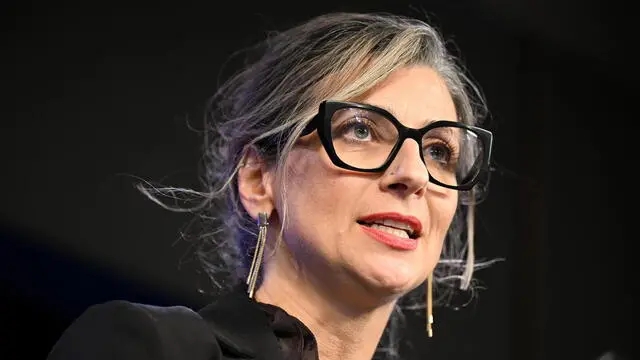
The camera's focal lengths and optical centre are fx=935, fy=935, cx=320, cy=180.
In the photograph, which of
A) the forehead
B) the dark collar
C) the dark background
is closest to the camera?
the dark collar

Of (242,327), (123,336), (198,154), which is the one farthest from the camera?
(198,154)

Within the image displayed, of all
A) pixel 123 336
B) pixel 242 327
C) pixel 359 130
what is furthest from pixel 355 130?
pixel 123 336

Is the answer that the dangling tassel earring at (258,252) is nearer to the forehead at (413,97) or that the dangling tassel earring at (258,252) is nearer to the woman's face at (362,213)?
the woman's face at (362,213)

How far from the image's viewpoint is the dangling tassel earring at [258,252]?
1.40 metres

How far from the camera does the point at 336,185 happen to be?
135cm

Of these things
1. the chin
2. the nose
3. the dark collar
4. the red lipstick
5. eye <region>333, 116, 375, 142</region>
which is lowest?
the dark collar

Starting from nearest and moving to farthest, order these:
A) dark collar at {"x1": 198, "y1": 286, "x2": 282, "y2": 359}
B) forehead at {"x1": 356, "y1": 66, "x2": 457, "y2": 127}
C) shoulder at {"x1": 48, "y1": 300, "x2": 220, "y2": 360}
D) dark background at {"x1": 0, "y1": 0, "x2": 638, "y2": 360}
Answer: shoulder at {"x1": 48, "y1": 300, "x2": 220, "y2": 360} < dark collar at {"x1": 198, "y1": 286, "x2": 282, "y2": 359} < forehead at {"x1": 356, "y1": 66, "x2": 457, "y2": 127} < dark background at {"x1": 0, "y1": 0, "x2": 638, "y2": 360}

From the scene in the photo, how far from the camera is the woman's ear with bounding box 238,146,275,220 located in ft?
4.73

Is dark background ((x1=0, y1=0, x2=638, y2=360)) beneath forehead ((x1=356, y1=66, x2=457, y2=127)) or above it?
beneath

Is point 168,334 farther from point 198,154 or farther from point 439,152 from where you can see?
point 198,154

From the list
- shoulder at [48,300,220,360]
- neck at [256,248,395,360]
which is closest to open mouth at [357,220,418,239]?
neck at [256,248,395,360]

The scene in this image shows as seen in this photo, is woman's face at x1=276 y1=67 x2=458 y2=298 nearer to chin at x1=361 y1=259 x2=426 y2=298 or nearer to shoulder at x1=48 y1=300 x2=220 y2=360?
chin at x1=361 y1=259 x2=426 y2=298

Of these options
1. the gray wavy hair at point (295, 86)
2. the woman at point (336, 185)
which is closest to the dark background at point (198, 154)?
the gray wavy hair at point (295, 86)

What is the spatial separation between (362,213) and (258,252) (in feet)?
0.59
